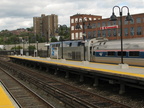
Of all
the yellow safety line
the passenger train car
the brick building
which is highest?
the brick building

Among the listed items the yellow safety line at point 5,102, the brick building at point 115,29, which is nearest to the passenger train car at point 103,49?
the yellow safety line at point 5,102

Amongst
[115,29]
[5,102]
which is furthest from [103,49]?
[115,29]

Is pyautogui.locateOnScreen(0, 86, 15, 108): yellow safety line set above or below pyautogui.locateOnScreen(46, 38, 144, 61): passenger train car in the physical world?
below

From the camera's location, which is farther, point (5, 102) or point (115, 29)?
point (115, 29)

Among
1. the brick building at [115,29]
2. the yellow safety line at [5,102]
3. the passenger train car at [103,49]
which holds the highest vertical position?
the brick building at [115,29]

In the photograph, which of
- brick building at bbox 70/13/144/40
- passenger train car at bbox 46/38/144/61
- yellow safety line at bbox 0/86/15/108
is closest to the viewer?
yellow safety line at bbox 0/86/15/108

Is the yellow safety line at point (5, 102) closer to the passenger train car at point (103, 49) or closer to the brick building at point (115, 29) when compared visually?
the passenger train car at point (103, 49)

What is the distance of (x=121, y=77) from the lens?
13016 mm

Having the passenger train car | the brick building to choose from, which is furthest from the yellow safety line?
the brick building

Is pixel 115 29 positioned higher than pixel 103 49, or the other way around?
pixel 115 29

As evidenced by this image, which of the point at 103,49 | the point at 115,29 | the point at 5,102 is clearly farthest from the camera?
the point at 115,29

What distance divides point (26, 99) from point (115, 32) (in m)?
67.5

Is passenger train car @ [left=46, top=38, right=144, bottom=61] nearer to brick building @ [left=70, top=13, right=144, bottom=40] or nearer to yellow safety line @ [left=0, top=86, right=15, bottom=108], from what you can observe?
yellow safety line @ [left=0, top=86, right=15, bottom=108]

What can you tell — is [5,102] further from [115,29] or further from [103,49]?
[115,29]
